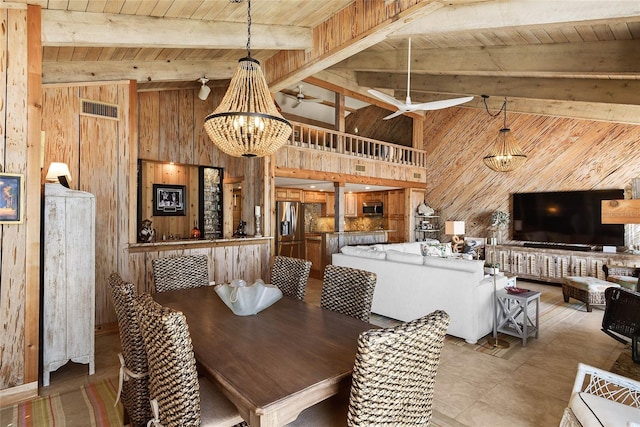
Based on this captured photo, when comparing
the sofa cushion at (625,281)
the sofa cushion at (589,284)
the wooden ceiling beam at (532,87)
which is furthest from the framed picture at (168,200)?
the sofa cushion at (625,281)

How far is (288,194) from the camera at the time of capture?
29.9 feet

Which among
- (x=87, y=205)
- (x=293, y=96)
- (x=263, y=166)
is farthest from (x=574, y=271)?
(x=87, y=205)

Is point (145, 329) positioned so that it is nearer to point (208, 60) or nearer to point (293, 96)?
point (208, 60)

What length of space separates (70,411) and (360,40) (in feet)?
13.2

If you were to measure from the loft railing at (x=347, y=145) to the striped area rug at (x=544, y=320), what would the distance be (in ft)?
14.1

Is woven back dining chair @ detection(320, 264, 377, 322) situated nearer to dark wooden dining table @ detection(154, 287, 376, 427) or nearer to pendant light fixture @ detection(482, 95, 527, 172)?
dark wooden dining table @ detection(154, 287, 376, 427)

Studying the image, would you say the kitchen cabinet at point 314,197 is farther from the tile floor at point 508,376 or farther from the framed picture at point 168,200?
the tile floor at point 508,376

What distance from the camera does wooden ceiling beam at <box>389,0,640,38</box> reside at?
265 centimetres

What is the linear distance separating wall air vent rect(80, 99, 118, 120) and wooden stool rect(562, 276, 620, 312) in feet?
22.5

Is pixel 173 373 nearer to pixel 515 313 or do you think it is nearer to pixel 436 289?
pixel 436 289

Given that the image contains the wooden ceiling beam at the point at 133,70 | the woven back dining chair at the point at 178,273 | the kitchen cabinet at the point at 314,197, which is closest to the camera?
the woven back dining chair at the point at 178,273

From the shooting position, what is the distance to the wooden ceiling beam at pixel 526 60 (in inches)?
143

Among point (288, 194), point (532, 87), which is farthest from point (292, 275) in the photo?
point (288, 194)

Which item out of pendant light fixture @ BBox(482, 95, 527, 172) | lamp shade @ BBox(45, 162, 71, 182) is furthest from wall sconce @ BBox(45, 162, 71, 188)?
pendant light fixture @ BBox(482, 95, 527, 172)
